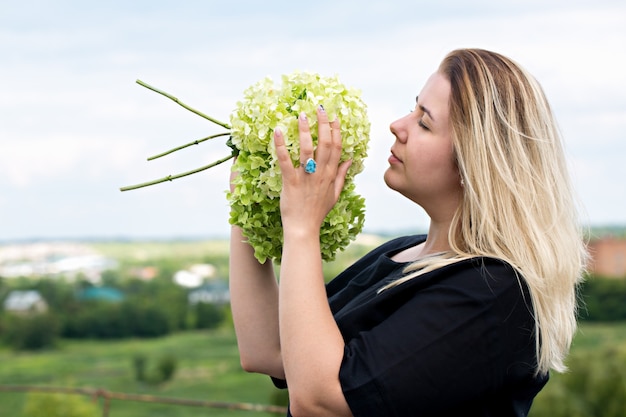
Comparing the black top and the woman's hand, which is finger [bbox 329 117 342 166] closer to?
the woman's hand

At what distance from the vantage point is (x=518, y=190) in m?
1.96

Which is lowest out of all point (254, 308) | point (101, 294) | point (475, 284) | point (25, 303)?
point (25, 303)

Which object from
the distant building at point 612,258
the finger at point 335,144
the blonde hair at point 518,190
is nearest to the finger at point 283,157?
the finger at point 335,144

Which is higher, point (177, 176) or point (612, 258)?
point (177, 176)

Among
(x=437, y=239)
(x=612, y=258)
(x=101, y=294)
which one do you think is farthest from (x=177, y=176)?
(x=101, y=294)

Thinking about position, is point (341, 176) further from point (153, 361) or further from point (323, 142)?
point (153, 361)

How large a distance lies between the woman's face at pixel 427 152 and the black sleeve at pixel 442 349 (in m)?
0.29

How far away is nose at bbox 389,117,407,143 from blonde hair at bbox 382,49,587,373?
14cm

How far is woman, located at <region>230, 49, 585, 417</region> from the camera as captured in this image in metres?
1.85

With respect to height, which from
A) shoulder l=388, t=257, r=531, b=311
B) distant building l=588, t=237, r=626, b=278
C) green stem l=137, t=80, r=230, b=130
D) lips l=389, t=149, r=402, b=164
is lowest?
distant building l=588, t=237, r=626, b=278

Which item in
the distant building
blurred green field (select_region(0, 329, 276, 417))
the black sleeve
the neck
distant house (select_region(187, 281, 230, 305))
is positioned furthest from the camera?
distant house (select_region(187, 281, 230, 305))

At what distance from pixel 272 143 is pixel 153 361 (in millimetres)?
70625

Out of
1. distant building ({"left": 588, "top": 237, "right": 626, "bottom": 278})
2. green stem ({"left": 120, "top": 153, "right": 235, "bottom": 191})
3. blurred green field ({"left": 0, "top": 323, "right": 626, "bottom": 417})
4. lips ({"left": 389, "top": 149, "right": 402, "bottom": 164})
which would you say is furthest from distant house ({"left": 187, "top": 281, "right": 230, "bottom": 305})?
lips ({"left": 389, "top": 149, "right": 402, "bottom": 164})

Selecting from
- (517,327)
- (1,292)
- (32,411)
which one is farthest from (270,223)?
(1,292)
